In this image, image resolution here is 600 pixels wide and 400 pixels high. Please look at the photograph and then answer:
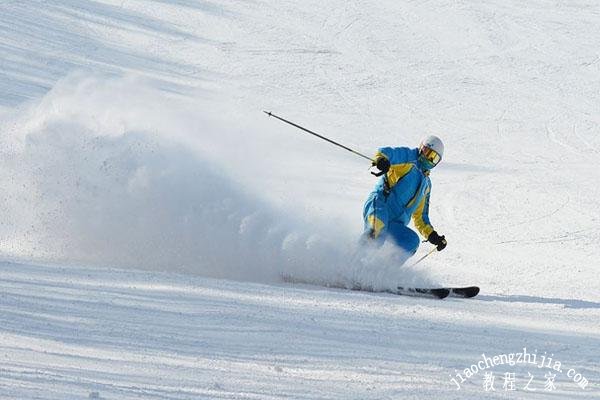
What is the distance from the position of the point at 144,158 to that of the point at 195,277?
6.06ft

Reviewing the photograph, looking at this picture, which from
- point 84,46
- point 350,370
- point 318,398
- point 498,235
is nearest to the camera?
point 318,398

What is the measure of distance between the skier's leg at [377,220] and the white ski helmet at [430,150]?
52cm

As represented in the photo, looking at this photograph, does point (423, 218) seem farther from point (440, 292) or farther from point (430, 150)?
point (440, 292)

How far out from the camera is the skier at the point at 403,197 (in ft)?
30.9

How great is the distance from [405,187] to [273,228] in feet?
4.08

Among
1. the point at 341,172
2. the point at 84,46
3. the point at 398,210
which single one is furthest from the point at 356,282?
the point at 84,46

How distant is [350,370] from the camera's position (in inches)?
228

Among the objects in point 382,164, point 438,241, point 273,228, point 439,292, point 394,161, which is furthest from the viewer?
point 273,228

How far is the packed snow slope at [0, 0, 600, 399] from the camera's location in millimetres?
5773

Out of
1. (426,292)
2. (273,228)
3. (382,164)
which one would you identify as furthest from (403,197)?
(273,228)

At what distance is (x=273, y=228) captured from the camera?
9633 millimetres

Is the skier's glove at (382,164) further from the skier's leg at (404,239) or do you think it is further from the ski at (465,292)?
the ski at (465,292)

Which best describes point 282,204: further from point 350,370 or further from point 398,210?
point 350,370

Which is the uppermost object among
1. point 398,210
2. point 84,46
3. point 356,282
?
point 84,46
